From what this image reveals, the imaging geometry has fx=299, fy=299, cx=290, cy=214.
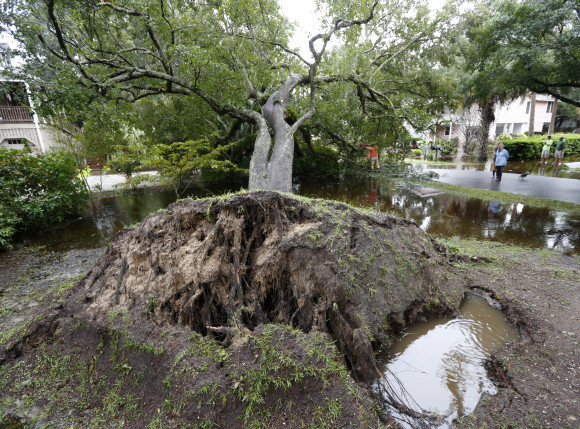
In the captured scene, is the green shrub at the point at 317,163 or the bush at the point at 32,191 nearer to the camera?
the bush at the point at 32,191

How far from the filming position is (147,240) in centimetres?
379

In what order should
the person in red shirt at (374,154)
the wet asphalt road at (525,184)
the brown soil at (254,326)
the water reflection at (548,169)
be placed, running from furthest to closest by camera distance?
the person in red shirt at (374,154) → the water reflection at (548,169) → the wet asphalt road at (525,184) → the brown soil at (254,326)

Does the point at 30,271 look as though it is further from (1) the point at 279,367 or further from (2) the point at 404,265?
(2) the point at 404,265

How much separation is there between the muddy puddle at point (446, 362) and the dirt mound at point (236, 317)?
0.21 meters

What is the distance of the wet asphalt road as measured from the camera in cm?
1056

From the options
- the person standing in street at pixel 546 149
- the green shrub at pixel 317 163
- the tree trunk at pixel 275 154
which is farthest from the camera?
the person standing in street at pixel 546 149

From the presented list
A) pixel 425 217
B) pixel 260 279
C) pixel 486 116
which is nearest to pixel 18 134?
pixel 260 279

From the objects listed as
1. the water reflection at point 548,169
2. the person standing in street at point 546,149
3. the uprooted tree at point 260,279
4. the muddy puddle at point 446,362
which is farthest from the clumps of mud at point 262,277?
the person standing in street at point 546,149

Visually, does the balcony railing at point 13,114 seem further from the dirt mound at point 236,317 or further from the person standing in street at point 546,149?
the person standing in street at point 546,149

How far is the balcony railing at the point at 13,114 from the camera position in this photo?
19.1 m

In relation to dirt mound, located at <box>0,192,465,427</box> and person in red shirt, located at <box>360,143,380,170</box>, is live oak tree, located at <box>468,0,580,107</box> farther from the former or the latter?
dirt mound, located at <box>0,192,465,427</box>

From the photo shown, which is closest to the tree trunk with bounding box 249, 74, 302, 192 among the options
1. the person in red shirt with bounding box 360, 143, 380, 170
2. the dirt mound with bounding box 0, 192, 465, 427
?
the dirt mound with bounding box 0, 192, 465, 427

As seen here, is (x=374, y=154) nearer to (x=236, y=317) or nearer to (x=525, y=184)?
(x=525, y=184)

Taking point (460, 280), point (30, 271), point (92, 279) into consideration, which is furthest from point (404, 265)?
point (30, 271)
